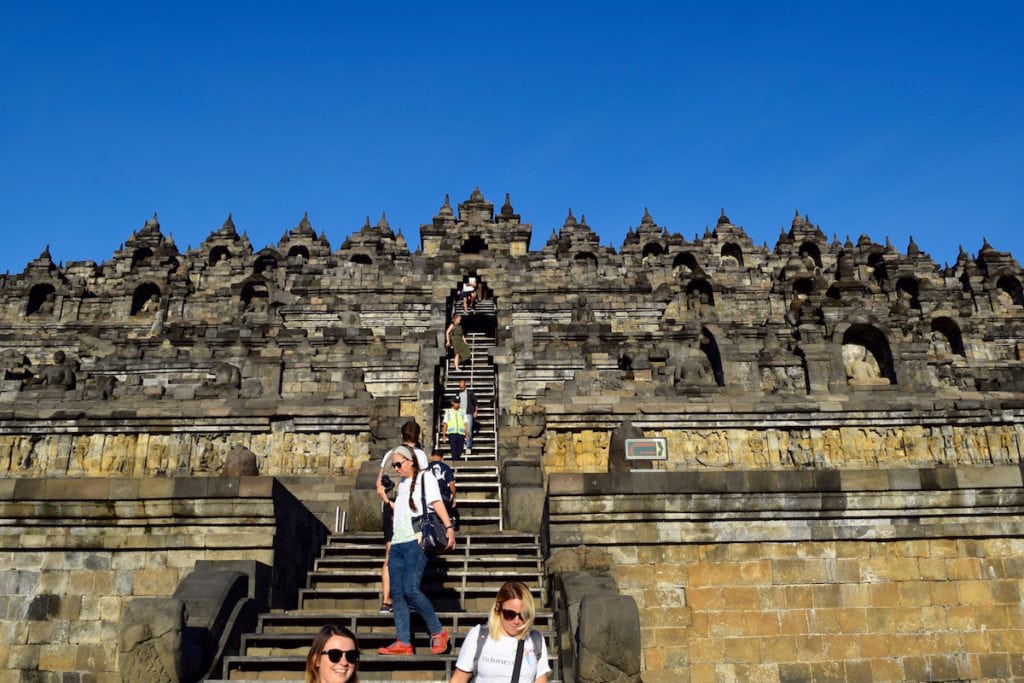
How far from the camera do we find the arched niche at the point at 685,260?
4316 centimetres

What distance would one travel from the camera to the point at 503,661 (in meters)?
5.07

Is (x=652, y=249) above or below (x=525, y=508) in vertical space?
above

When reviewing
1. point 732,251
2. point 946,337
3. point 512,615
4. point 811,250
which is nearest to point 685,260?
point 732,251

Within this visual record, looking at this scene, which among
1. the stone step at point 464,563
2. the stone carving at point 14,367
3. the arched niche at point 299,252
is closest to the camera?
the stone step at point 464,563

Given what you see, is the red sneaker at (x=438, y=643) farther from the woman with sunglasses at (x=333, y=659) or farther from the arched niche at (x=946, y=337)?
the arched niche at (x=946, y=337)

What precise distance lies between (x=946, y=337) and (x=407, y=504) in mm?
35552

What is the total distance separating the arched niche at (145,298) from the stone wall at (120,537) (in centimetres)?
3412

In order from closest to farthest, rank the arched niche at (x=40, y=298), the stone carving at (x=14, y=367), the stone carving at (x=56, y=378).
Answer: the stone carving at (x=56, y=378) < the stone carving at (x=14, y=367) < the arched niche at (x=40, y=298)

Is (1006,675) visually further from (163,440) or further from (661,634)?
(163,440)

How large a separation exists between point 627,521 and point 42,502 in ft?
A: 20.9

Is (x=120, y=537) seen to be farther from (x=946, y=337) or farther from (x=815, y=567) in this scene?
(x=946, y=337)

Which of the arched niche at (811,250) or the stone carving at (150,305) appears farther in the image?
the arched niche at (811,250)

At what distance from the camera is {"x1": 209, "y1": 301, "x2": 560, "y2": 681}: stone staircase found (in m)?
7.59

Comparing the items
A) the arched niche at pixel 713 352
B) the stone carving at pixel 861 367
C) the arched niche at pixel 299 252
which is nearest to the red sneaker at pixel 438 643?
the arched niche at pixel 713 352
